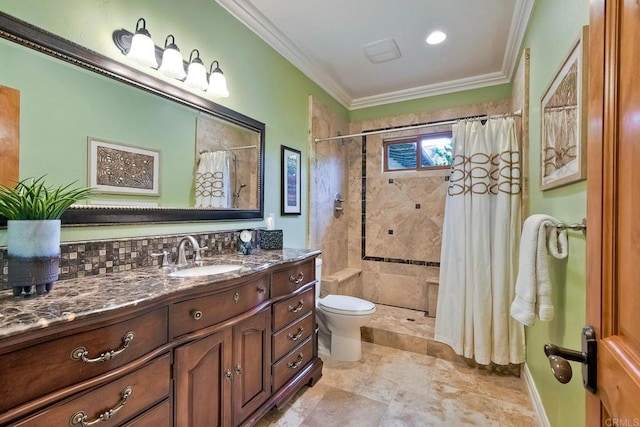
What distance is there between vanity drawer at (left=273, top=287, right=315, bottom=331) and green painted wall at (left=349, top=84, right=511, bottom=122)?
241 centimetres

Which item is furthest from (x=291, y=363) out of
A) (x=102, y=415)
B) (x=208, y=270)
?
(x=102, y=415)

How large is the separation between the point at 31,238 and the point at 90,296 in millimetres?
247

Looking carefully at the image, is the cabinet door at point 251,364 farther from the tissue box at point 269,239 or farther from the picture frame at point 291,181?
the picture frame at point 291,181

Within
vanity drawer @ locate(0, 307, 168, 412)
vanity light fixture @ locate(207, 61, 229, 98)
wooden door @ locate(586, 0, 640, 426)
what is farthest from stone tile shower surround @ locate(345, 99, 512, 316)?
vanity drawer @ locate(0, 307, 168, 412)

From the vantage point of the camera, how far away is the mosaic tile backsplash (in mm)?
1142

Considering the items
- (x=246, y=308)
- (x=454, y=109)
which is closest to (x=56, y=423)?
(x=246, y=308)

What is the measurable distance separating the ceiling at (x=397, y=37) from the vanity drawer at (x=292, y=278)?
5.69ft

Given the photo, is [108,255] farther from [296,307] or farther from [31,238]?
[296,307]

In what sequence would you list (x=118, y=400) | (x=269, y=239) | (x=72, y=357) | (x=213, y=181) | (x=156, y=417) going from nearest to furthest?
(x=72, y=357) → (x=118, y=400) → (x=156, y=417) → (x=213, y=181) → (x=269, y=239)

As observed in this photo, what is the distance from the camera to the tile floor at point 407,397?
1.67m

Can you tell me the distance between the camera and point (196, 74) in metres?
1.60

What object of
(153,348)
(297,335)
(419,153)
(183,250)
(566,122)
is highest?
(419,153)

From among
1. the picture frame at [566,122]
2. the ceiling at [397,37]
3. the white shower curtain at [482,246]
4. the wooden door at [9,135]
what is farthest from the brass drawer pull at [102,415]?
the white shower curtain at [482,246]

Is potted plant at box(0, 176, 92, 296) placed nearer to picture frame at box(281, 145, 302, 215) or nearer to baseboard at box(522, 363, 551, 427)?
picture frame at box(281, 145, 302, 215)
